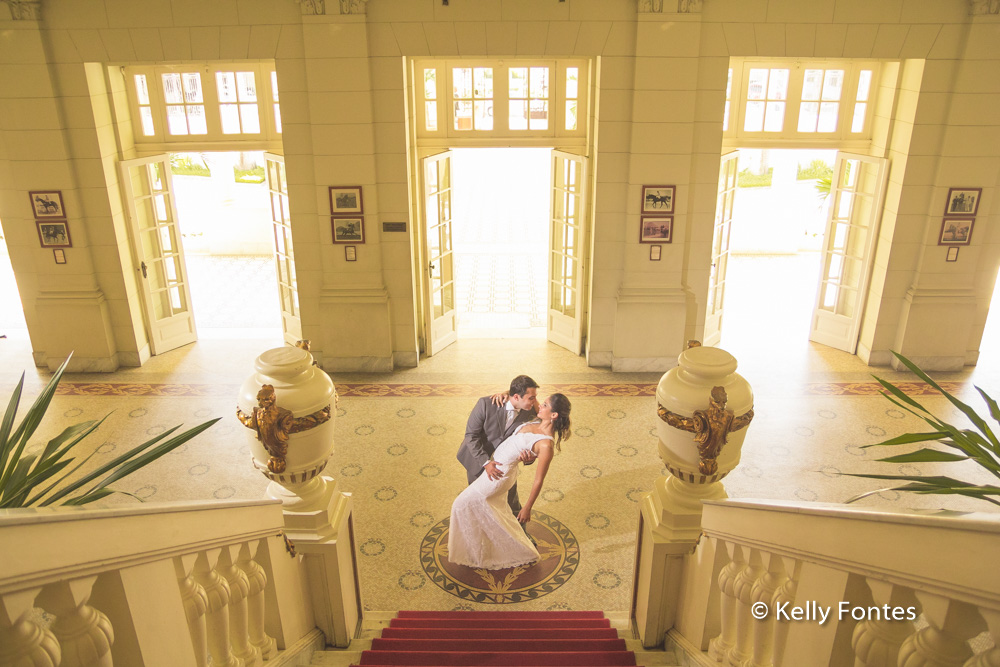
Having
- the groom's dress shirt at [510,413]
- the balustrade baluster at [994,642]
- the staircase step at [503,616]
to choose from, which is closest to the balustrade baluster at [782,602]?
the balustrade baluster at [994,642]

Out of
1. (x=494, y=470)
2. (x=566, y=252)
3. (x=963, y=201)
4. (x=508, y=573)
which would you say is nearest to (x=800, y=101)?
(x=963, y=201)

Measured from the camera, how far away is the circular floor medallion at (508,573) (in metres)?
4.82

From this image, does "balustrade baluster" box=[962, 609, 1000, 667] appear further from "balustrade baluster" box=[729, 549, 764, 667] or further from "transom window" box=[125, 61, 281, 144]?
"transom window" box=[125, 61, 281, 144]

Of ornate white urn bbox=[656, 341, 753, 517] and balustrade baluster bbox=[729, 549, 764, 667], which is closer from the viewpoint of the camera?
balustrade baluster bbox=[729, 549, 764, 667]

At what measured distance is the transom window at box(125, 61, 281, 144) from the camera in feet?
25.9

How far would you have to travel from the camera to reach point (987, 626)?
4.60 ft

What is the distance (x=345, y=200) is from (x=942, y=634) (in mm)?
6830

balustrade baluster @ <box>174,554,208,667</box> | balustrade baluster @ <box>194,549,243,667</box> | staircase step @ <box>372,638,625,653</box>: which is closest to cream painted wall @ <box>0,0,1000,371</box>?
staircase step @ <box>372,638,625,653</box>

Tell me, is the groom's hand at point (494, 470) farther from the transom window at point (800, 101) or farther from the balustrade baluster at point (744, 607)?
the transom window at point (800, 101)

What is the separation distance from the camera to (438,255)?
8383 millimetres

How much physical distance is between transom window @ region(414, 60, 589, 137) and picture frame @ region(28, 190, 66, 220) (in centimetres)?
374

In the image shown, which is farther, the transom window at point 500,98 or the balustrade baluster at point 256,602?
the transom window at point 500,98

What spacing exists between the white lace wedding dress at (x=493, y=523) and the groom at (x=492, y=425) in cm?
6

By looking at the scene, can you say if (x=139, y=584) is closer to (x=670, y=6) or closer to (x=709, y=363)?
(x=709, y=363)
